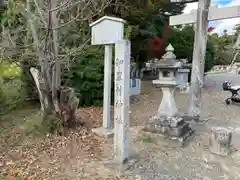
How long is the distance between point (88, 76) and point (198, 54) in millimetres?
2949

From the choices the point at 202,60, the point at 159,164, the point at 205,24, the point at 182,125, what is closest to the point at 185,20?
the point at 205,24

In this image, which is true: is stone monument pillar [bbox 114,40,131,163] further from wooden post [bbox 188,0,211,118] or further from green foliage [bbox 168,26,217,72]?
green foliage [bbox 168,26,217,72]

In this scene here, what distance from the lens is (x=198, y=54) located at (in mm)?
6109

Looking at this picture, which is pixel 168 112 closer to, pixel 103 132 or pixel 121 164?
pixel 103 132

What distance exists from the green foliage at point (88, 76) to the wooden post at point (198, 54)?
2.51 m

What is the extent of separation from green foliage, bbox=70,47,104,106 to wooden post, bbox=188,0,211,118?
8.25 ft

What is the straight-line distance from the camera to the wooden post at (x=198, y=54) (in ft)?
19.7

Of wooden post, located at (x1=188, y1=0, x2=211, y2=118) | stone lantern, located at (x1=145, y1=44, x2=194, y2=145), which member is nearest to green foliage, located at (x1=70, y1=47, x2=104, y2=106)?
stone lantern, located at (x1=145, y1=44, x2=194, y2=145)

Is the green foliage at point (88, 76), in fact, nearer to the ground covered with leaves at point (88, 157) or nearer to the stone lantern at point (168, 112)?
the ground covered with leaves at point (88, 157)

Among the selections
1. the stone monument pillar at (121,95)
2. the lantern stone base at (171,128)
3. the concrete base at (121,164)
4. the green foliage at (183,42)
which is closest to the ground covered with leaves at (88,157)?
the concrete base at (121,164)

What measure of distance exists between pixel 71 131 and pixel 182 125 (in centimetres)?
219

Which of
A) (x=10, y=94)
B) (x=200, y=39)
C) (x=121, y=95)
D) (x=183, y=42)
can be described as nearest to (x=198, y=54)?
(x=200, y=39)

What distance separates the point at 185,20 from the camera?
6.64 m

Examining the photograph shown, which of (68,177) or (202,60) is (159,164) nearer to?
(68,177)
